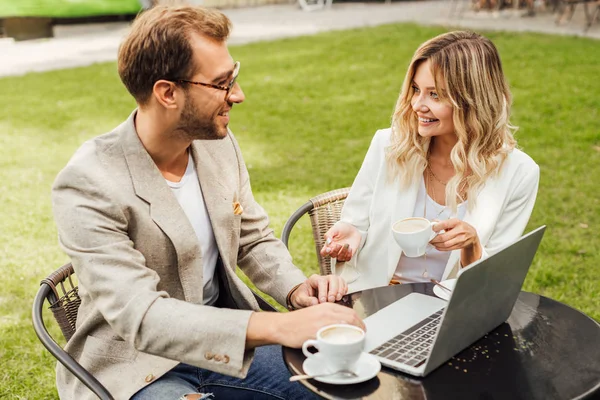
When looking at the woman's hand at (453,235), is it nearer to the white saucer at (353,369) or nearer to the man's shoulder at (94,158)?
the white saucer at (353,369)

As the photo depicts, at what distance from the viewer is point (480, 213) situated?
284 centimetres

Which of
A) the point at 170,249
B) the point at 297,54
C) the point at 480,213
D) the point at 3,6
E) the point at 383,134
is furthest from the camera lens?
the point at 3,6

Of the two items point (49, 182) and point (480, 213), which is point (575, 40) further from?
point (480, 213)

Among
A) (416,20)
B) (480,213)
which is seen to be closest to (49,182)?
(480,213)

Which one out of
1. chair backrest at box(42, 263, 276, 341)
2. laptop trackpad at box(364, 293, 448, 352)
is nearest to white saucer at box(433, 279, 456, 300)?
laptop trackpad at box(364, 293, 448, 352)

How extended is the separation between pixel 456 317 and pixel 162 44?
1172 mm

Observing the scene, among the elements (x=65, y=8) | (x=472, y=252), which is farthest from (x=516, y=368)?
(x=65, y=8)

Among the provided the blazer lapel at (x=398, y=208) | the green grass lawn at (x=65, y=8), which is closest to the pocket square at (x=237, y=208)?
the blazer lapel at (x=398, y=208)

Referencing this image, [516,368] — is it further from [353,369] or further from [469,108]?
[469,108]

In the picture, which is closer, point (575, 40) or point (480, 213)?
point (480, 213)

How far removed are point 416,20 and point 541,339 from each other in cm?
1370

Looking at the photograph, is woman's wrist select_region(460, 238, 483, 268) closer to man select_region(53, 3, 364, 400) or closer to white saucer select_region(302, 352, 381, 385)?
man select_region(53, 3, 364, 400)

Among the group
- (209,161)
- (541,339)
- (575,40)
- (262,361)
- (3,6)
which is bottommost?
(3,6)

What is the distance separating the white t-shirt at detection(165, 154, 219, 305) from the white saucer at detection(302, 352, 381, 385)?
2.25 ft
